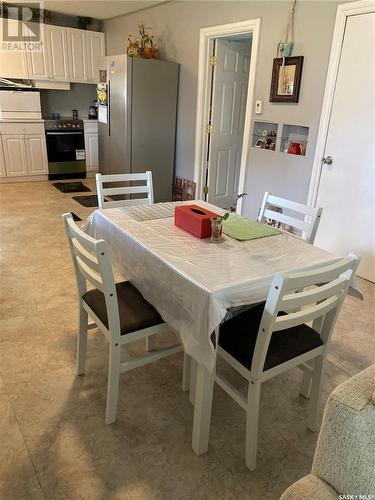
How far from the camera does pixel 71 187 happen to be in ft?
18.9

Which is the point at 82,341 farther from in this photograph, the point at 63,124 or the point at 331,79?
the point at 63,124

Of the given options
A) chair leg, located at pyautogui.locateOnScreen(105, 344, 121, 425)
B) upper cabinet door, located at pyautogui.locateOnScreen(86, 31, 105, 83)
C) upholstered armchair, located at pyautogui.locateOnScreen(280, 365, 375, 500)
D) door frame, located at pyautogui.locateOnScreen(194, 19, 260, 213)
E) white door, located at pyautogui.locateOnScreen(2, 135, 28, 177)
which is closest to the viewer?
upholstered armchair, located at pyautogui.locateOnScreen(280, 365, 375, 500)

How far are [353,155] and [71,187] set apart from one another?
13.7ft

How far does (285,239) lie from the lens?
75.0 inches

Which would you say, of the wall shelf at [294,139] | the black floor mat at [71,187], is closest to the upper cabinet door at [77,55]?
the black floor mat at [71,187]

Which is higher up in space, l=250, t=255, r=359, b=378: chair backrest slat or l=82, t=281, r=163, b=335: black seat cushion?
l=250, t=255, r=359, b=378: chair backrest slat

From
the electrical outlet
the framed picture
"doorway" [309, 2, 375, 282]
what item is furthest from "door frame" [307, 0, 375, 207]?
the electrical outlet

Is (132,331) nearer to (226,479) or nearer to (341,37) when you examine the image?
(226,479)

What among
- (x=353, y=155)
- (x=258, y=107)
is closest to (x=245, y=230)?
(x=353, y=155)

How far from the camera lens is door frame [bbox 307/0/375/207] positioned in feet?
9.26

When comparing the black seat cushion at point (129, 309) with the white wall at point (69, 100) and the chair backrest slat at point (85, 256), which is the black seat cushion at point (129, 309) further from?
the white wall at point (69, 100)

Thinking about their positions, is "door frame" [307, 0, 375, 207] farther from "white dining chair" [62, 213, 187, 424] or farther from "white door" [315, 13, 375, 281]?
"white dining chair" [62, 213, 187, 424]

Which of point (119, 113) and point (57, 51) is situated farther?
point (57, 51)

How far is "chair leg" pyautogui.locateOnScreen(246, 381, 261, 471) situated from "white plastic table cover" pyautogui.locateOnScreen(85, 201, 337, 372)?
21cm
